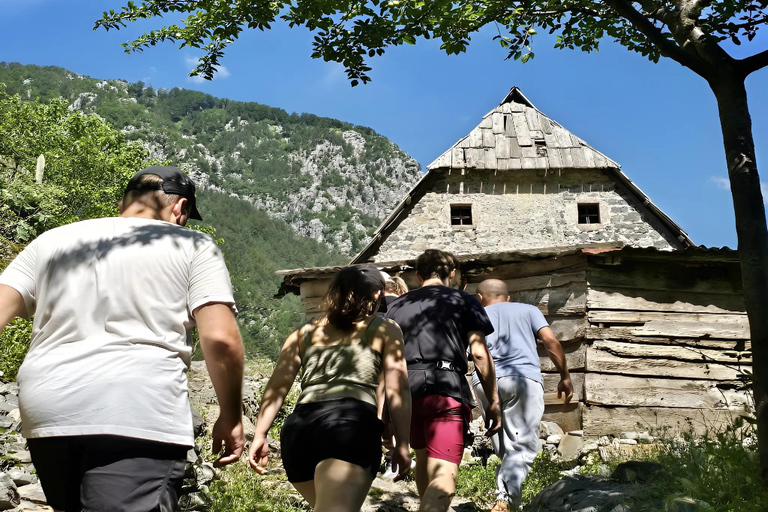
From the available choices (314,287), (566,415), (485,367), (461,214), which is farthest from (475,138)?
(485,367)

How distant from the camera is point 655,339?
9.25 metres

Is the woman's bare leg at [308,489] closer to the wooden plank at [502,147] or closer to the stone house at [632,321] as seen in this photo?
the stone house at [632,321]

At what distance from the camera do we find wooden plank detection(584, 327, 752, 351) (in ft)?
30.1

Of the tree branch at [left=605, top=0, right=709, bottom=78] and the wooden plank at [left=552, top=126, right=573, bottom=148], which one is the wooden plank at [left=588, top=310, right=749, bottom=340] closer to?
the tree branch at [left=605, top=0, right=709, bottom=78]

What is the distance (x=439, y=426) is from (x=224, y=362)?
1.95 metres

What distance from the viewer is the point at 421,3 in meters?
5.88

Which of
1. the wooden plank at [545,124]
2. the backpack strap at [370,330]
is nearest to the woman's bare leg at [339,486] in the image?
the backpack strap at [370,330]

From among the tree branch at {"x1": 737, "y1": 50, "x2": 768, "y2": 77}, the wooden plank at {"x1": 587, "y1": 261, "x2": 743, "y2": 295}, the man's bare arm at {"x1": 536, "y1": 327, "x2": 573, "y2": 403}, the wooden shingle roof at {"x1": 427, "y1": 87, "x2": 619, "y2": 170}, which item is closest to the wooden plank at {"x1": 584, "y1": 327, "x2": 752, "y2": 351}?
the wooden plank at {"x1": 587, "y1": 261, "x2": 743, "y2": 295}

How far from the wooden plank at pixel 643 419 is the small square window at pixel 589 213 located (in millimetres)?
7651

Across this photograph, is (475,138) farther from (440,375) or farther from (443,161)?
(440,375)

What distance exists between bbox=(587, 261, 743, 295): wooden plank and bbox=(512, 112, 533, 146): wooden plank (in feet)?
25.3

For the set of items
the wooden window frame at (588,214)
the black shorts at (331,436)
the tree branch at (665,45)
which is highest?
the tree branch at (665,45)

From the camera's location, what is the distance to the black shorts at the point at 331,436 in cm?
286

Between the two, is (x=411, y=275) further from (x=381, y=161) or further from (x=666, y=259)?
(x=381, y=161)
